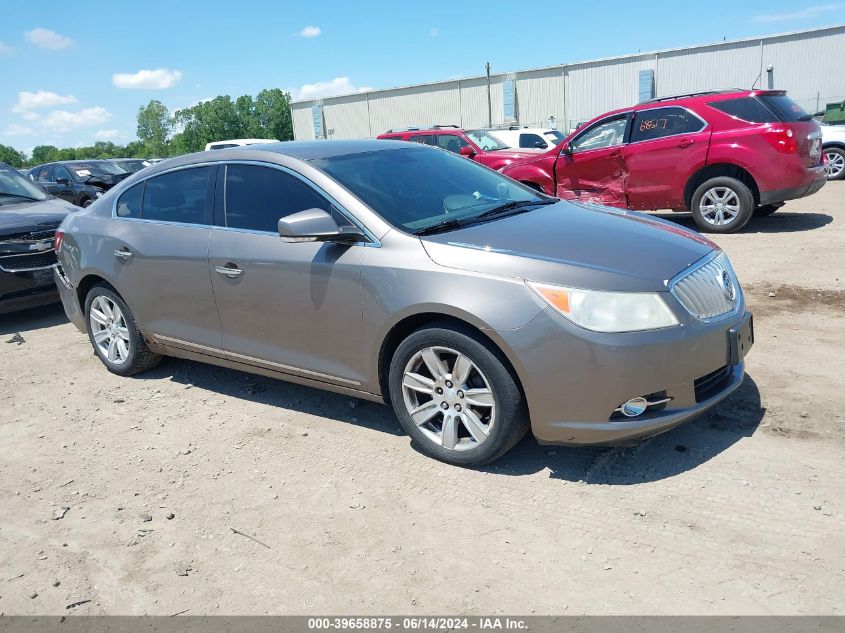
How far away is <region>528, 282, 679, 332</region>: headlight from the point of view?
3.13 metres

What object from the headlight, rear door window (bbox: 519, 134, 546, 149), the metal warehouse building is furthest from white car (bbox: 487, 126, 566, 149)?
the metal warehouse building

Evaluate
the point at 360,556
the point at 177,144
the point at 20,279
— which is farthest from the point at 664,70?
the point at 177,144

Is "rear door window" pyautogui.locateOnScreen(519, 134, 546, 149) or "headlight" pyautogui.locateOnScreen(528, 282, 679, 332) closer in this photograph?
"headlight" pyautogui.locateOnScreen(528, 282, 679, 332)

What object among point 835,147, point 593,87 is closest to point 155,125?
point 593,87

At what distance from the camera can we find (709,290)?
3.48 m

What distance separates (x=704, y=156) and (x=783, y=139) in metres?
0.93

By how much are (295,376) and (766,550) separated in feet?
8.70

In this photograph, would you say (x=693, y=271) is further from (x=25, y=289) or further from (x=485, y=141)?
(x=485, y=141)

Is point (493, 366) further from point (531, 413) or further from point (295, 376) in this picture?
point (295, 376)

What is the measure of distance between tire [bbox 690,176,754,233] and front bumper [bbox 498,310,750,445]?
6.57m

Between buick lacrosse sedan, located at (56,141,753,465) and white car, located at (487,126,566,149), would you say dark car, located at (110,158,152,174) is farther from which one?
buick lacrosse sedan, located at (56,141,753,465)

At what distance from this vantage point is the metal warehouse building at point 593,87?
32625 mm

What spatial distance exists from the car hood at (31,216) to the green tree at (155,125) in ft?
427

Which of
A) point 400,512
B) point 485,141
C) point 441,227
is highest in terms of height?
point 485,141
